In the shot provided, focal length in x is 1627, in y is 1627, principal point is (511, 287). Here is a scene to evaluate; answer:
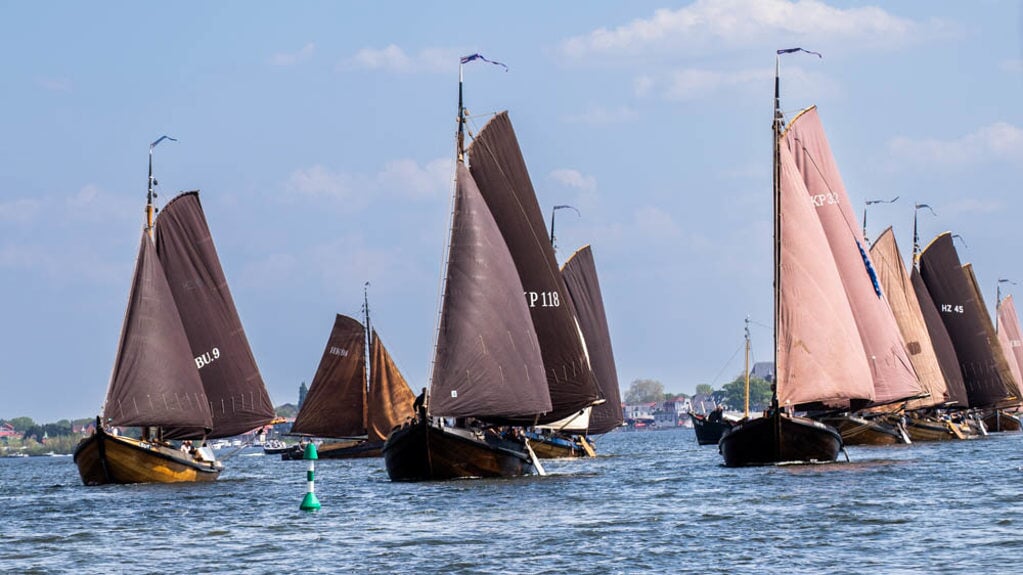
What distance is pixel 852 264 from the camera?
6662 cm

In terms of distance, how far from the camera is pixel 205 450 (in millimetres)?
64500

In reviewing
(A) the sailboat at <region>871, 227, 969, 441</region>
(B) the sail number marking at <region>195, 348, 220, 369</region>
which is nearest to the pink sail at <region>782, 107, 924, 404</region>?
(A) the sailboat at <region>871, 227, 969, 441</region>

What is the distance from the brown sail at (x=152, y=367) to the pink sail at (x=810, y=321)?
2196 cm

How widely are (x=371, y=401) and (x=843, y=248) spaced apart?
161 feet

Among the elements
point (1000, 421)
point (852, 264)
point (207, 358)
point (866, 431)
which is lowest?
point (866, 431)

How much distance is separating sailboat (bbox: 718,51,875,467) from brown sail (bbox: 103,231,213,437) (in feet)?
67.0

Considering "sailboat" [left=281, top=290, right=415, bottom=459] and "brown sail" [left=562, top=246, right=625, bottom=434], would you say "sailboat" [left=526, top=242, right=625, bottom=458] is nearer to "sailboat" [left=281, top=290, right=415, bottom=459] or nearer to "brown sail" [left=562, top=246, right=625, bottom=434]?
"brown sail" [left=562, top=246, right=625, bottom=434]

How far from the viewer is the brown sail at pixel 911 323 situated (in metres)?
91.3

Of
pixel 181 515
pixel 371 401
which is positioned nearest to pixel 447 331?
pixel 181 515

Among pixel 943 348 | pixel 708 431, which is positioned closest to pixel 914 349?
pixel 943 348

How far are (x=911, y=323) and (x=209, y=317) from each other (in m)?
44.9

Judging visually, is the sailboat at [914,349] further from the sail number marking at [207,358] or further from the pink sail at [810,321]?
the sail number marking at [207,358]

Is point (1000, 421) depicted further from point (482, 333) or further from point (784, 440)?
point (482, 333)

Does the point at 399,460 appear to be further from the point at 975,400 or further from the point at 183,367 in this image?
the point at 975,400
